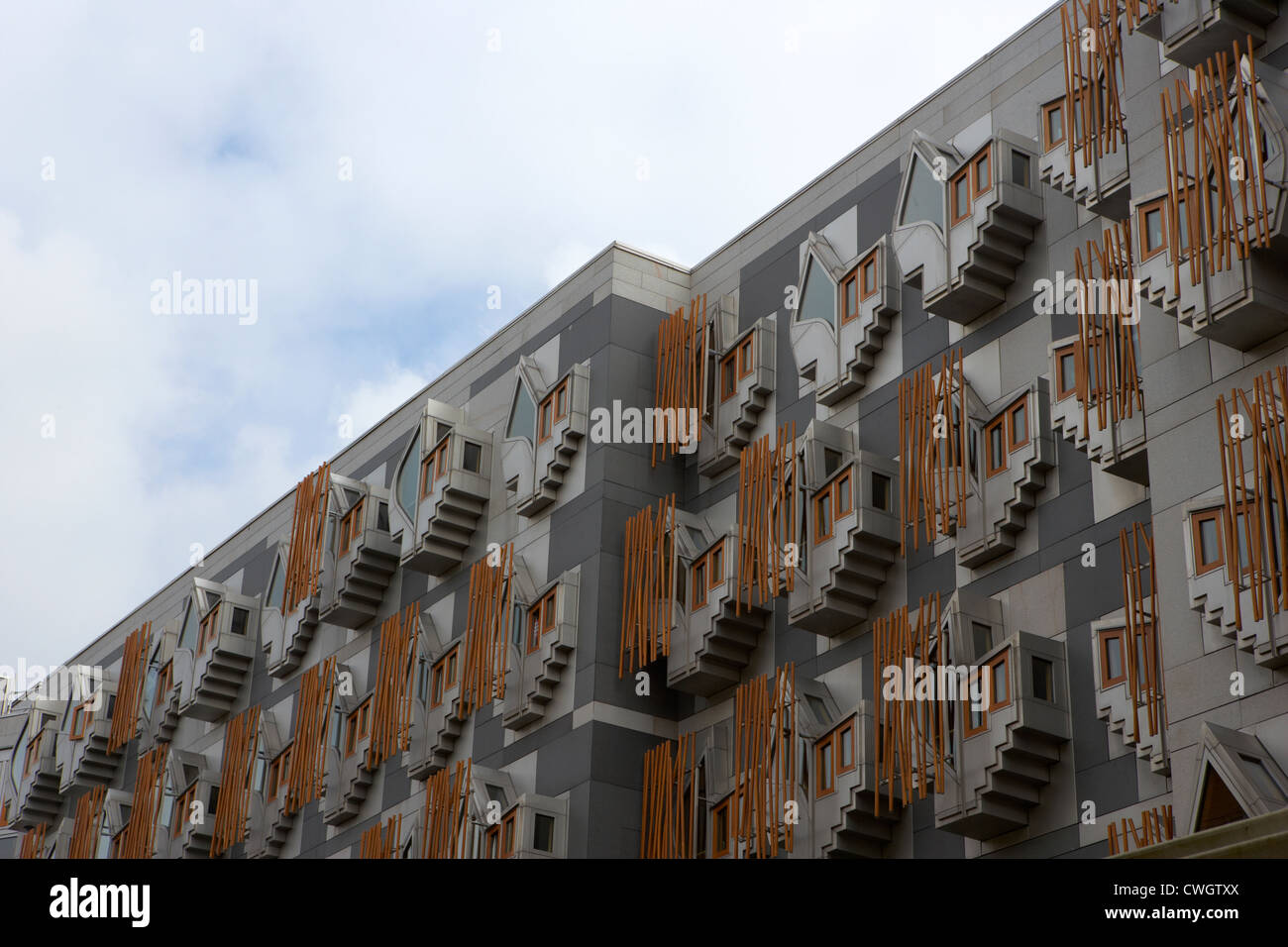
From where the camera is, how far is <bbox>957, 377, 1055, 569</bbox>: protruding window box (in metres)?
26.3

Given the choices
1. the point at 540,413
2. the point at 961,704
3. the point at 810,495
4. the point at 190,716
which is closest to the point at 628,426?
the point at 540,413

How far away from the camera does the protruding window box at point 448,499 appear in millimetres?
37156

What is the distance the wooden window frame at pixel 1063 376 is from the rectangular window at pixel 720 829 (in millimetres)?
9020

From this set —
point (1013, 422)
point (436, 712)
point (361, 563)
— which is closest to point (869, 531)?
point (1013, 422)

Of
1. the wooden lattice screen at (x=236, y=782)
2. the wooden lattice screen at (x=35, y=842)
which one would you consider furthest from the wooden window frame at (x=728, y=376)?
the wooden lattice screen at (x=35, y=842)

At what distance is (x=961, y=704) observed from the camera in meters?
25.4

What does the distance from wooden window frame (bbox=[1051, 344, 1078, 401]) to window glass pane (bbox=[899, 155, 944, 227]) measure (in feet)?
14.9

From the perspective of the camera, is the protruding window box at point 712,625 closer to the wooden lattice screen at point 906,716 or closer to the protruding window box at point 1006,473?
the wooden lattice screen at point 906,716

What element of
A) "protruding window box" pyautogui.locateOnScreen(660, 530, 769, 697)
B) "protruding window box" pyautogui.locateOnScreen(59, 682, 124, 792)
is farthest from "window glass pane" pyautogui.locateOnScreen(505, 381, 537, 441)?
"protruding window box" pyautogui.locateOnScreen(59, 682, 124, 792)

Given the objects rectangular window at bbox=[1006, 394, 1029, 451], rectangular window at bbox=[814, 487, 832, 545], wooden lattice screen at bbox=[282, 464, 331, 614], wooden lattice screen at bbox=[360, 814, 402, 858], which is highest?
wooden lattice screen at bbox=[282, 464, 331, 614]

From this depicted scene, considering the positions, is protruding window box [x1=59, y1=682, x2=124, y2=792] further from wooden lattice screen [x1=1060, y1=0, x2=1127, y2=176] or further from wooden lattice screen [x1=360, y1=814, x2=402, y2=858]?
wooden lattice screen [x1=1060, y1=0, x2=1127, y2=176]

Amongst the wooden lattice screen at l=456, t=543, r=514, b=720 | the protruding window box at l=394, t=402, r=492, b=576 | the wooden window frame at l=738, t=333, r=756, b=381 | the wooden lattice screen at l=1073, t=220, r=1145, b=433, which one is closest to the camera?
the wooden lattice screen at l=1073, t=220, r=1145, b=433

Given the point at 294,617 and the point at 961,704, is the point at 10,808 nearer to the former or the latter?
the point at 294,617

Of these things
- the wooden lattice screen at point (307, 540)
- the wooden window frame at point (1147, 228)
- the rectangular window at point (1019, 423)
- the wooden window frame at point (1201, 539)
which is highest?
the wooden lattice screen at point (307, 540)
